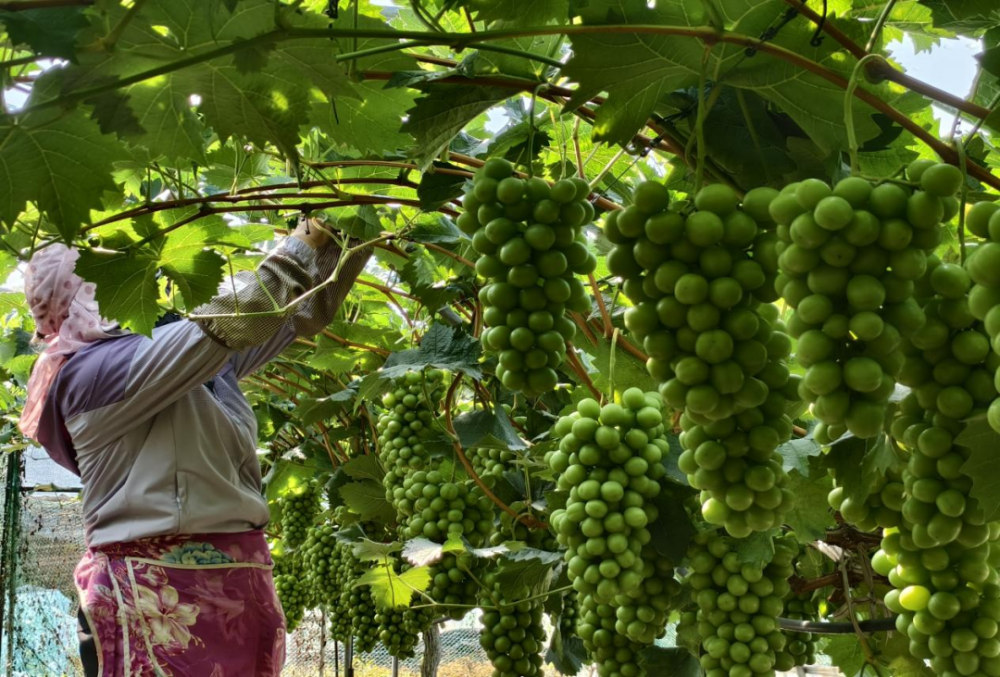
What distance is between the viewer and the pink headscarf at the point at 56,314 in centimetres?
219

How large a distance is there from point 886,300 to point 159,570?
77.8 inches

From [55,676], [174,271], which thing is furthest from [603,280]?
[55,676]

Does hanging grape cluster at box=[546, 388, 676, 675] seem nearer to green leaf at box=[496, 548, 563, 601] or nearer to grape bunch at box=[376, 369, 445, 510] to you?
green leaf at box=[496, 548, 563, 601]

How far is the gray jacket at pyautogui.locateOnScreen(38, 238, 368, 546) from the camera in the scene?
1.91m

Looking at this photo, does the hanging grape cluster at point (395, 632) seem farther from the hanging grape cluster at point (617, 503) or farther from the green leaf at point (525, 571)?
the hanging grape cluster at point (617, 503)

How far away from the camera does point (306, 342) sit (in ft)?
9.71

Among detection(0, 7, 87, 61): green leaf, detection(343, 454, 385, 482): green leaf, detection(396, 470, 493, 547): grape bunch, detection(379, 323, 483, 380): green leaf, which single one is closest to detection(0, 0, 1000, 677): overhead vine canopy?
detection(0, 7, 87, 61): green leaf

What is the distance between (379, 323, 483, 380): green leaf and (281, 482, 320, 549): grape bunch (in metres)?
2.69

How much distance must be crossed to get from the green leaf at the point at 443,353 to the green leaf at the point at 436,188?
0.75 meters

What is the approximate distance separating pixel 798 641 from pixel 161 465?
61.2 inches

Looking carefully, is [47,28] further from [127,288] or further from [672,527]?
[672,527]

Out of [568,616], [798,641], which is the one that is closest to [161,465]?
[568,616]

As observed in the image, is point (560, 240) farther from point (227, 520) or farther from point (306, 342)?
point (306, 342)

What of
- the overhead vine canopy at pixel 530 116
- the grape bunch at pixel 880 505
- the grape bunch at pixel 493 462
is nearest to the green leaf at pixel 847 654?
the overhead vine canopy at pixel 530 116
